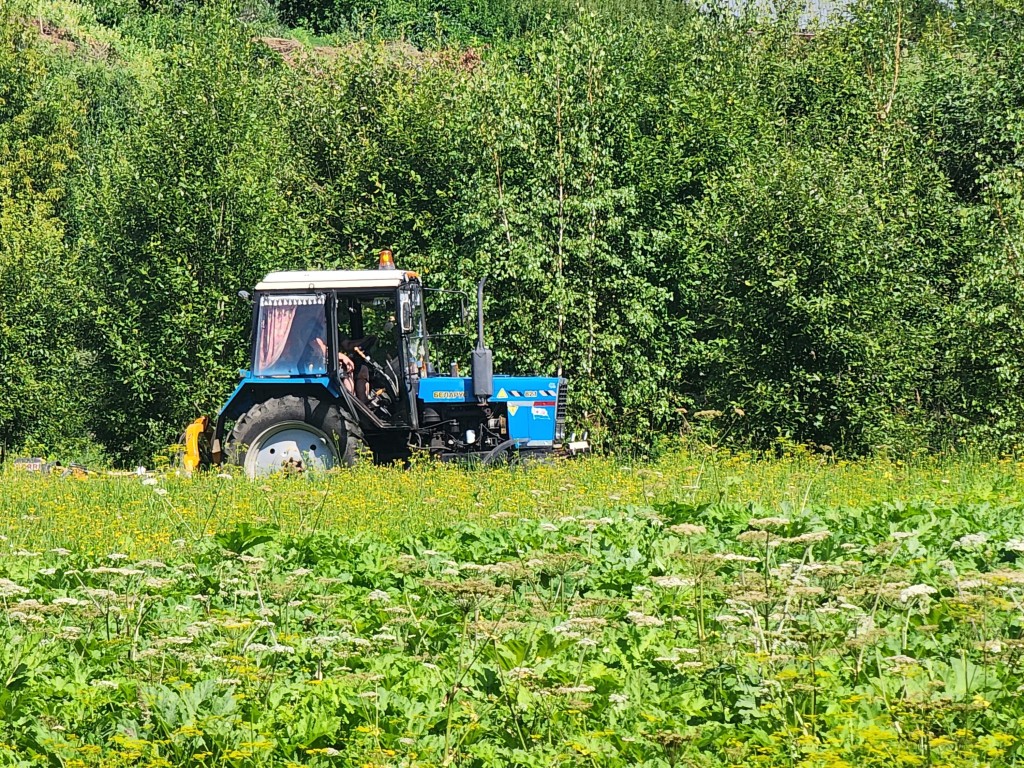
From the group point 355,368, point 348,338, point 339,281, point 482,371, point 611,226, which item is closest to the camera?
point 482,371

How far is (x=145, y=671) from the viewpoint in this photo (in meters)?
5.09

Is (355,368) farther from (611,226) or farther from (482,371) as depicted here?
(611,226)

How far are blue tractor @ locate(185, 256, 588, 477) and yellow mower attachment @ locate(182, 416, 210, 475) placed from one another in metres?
0.28

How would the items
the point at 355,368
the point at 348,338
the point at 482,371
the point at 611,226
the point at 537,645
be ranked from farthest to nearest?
the point at 611,226
the point at 348,338
the point at 355,368
the point at 482,371
the point at 537,645

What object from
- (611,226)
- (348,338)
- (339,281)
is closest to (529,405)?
(348,338)

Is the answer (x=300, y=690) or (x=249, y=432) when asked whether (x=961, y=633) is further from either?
(x=249, y=432)

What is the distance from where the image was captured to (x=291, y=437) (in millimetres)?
13391

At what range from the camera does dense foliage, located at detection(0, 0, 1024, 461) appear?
16.6 metres

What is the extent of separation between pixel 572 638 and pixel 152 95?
16.9m

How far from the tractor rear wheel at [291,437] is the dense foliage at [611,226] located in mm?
5486

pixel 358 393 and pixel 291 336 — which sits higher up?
pixel 291 336

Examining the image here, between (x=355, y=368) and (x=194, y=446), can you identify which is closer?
(x=355, y=368)

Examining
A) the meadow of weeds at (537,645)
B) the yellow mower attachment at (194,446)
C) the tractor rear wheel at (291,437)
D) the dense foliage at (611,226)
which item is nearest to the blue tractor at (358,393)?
the tractor rear wheel at (291,437)

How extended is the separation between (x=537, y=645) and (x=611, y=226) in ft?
45.1
